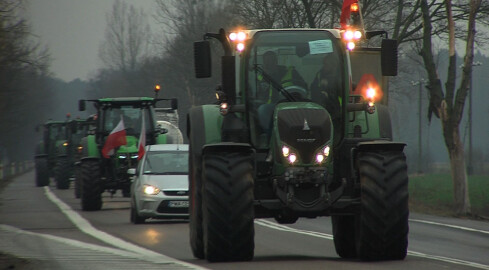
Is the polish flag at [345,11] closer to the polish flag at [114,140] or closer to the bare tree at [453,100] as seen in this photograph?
the polish flag at [114,140]

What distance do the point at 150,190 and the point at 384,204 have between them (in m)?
11.4

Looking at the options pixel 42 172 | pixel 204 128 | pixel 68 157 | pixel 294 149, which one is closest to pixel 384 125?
pixel 294 149

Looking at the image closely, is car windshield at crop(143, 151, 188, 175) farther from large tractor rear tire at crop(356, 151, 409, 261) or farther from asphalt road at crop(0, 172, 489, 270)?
large tractor rear tire at crop(356, 151, 409, 261)

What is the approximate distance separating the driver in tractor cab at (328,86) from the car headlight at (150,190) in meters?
9.94

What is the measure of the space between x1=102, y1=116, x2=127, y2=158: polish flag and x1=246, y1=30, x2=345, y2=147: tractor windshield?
644 inches

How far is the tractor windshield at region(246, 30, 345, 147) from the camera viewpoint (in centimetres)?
1274

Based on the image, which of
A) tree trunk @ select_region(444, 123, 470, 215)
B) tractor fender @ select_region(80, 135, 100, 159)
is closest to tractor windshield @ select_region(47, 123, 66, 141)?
tractor fender @ select_region(80, 135, 100, 159)

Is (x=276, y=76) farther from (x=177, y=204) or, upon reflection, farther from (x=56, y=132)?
(x=56, y=132)

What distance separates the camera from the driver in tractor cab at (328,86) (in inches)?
503

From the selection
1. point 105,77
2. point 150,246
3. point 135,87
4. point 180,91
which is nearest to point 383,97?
point 150,246

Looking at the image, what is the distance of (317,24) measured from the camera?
42375 mm

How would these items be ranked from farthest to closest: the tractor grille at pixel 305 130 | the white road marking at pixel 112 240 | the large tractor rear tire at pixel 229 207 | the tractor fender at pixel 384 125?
the tractor fender at pixel 384 125
the white road marking at pixel 112 240
the tractor grille at pixel 305 130
the large tractor rear tire at pixel 229 207

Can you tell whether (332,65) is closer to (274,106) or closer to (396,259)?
(274,106)

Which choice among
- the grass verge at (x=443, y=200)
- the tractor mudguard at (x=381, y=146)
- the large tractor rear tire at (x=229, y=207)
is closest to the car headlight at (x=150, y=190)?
the large tractor rear tire at (x=229, y=207)
